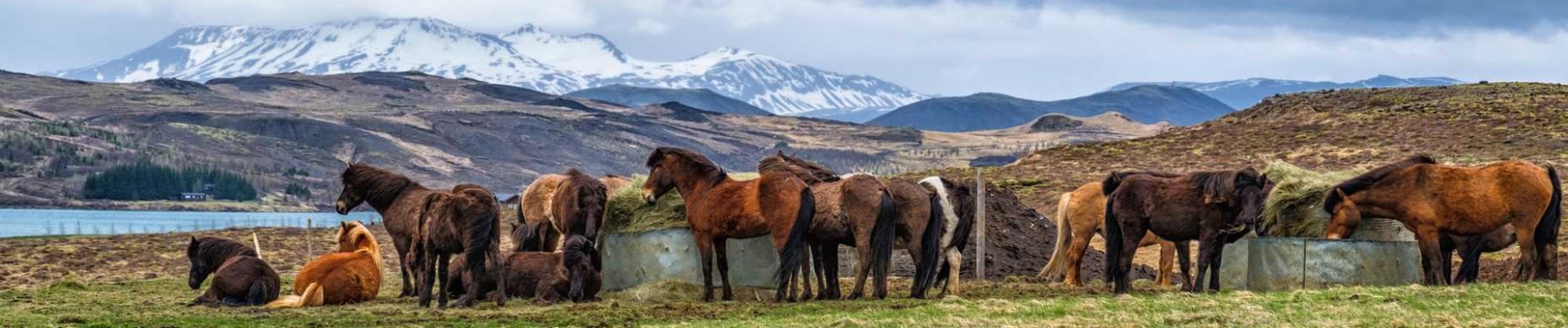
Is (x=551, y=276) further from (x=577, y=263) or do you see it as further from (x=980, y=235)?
(x=980, y=235)

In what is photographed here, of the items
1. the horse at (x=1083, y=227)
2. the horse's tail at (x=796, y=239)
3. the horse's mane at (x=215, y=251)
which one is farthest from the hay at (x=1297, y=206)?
the horse's mane at (x=215, y=251)

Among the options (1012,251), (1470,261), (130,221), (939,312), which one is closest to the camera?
(939,312)

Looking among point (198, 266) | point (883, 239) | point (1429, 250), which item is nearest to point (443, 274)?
point (198, 266)

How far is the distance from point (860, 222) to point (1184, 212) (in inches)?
135

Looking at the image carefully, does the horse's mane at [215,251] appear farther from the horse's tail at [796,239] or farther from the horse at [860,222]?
the horse at [860,222]

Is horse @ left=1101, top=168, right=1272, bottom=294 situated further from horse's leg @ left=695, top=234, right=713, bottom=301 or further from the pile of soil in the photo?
the pile of soil

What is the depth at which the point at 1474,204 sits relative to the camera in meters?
17.4

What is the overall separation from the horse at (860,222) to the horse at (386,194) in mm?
4658

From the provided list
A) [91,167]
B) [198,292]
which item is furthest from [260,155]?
[198,292]

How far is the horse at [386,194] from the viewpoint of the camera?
20094 millimetres

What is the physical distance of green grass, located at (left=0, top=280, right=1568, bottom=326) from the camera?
12.8 meters

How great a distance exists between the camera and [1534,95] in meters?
61.4

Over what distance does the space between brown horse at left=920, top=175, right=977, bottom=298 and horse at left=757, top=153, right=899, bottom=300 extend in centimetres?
79

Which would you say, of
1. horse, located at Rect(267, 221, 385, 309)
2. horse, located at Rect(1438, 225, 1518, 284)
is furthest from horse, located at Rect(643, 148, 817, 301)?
horse, located at Rect(1438, 225, 1518, 284)
